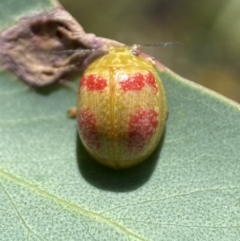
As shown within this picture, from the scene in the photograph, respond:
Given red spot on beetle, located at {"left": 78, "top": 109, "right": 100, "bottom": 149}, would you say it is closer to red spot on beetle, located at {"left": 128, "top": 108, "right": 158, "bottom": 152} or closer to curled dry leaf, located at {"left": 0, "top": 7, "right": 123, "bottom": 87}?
red spot on beetle, located at {"left": 128, "top": 108, "right": 158, "bottom": 152}

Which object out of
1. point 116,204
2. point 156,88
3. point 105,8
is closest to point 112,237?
point 116,204

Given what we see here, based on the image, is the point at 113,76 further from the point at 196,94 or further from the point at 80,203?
the point at 80,203

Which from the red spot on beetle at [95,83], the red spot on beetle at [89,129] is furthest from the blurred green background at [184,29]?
the red spot on beetle at [89,129]

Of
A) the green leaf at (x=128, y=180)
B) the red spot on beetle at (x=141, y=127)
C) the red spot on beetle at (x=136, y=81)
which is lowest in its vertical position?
the green leaf at (x=128, y=180)

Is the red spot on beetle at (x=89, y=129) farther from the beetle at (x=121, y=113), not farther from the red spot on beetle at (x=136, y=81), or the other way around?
the red spot on beetle at (x=136, y=81)

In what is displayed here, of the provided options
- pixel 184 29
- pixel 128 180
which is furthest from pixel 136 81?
pixel 184 29

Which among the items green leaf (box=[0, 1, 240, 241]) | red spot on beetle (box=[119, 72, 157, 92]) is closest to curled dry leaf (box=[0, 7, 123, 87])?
green leaf (box=[0, 1, 240, 241])
